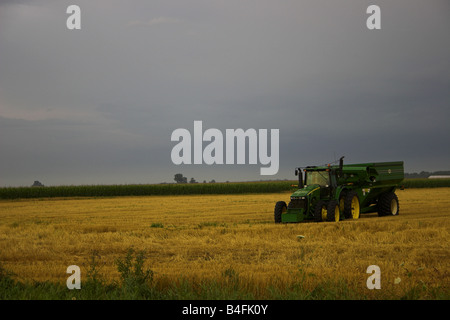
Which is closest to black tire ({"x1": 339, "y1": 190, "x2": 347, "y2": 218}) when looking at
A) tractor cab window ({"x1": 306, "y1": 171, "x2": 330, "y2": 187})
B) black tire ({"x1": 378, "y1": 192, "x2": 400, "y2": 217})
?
tractor cab window ({"x1": 306, "y1": 171, "x2": 330, "y2": 187})

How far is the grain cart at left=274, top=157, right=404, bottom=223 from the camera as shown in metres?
20.7

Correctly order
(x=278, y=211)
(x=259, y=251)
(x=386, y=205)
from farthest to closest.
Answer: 1. (x=386, y=205)
2. (x=278, y=211)
3. (x=259, y=251)

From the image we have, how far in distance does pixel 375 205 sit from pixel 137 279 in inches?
783

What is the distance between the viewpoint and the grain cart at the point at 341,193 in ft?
68.0

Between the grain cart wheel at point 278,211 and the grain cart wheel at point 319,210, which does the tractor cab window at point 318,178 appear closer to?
the grain cart wheel at point 319,210

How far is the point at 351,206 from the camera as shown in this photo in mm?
22031

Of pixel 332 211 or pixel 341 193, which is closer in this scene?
pixel 332 211

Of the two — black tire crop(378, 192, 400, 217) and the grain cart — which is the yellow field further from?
black tire crop(378, 192, 400, 217)

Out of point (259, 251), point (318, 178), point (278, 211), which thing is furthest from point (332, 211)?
point (259, 251)

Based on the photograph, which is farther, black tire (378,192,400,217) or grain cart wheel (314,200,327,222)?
black tire (378,192,400,217)

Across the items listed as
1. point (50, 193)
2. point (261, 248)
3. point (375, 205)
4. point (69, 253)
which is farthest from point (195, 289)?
point (50, 193)

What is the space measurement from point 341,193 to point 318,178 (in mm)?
1405

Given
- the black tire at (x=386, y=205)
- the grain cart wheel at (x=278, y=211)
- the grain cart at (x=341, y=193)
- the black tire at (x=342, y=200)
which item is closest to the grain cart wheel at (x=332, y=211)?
the grain cart at (x=341, y=193)

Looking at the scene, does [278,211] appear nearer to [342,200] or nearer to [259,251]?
[342,200]
